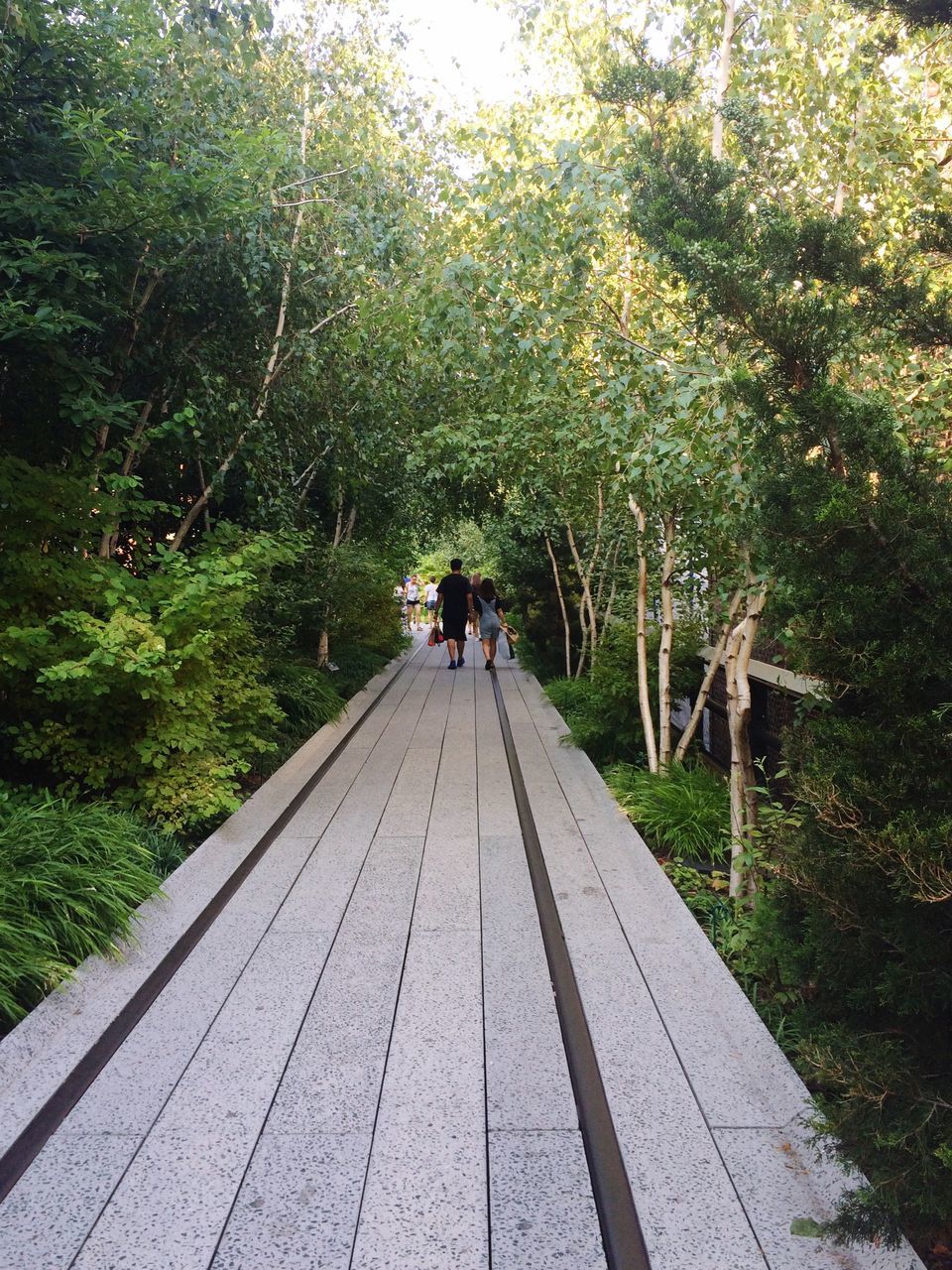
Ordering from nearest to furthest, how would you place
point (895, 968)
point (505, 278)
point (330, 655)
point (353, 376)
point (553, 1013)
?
point (895, 968) < point (553, 1013) < point (505, 278) < point (353, 376) < point (330, 655)

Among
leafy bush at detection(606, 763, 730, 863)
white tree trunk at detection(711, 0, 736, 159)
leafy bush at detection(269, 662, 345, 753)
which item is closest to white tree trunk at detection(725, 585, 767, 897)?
leafy bush at detection(606, 763, 730, 863)

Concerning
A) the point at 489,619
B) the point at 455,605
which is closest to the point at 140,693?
the point at 455,605

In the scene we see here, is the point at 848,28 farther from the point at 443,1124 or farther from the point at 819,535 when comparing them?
the point at 443,1124

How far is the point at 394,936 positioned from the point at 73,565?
10.1 feet

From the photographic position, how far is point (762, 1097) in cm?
307

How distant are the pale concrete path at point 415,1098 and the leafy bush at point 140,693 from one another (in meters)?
0.74

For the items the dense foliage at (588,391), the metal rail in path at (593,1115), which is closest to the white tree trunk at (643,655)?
the dense foliage at (588,391)

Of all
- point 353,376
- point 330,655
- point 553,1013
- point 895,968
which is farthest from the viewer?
point 330,655

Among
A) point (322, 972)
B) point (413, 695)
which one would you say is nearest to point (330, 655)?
point (413, 695)

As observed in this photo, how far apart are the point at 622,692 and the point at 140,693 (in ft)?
13.3

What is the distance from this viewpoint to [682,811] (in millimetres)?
6211

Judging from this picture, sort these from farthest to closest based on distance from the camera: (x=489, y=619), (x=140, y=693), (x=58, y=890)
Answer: (x=489, y=619) → (x=140, y=693) → (x=58, y=890)

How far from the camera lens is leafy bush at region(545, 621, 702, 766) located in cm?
838

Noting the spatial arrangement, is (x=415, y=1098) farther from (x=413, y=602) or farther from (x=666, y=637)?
(x=413, y=602)
